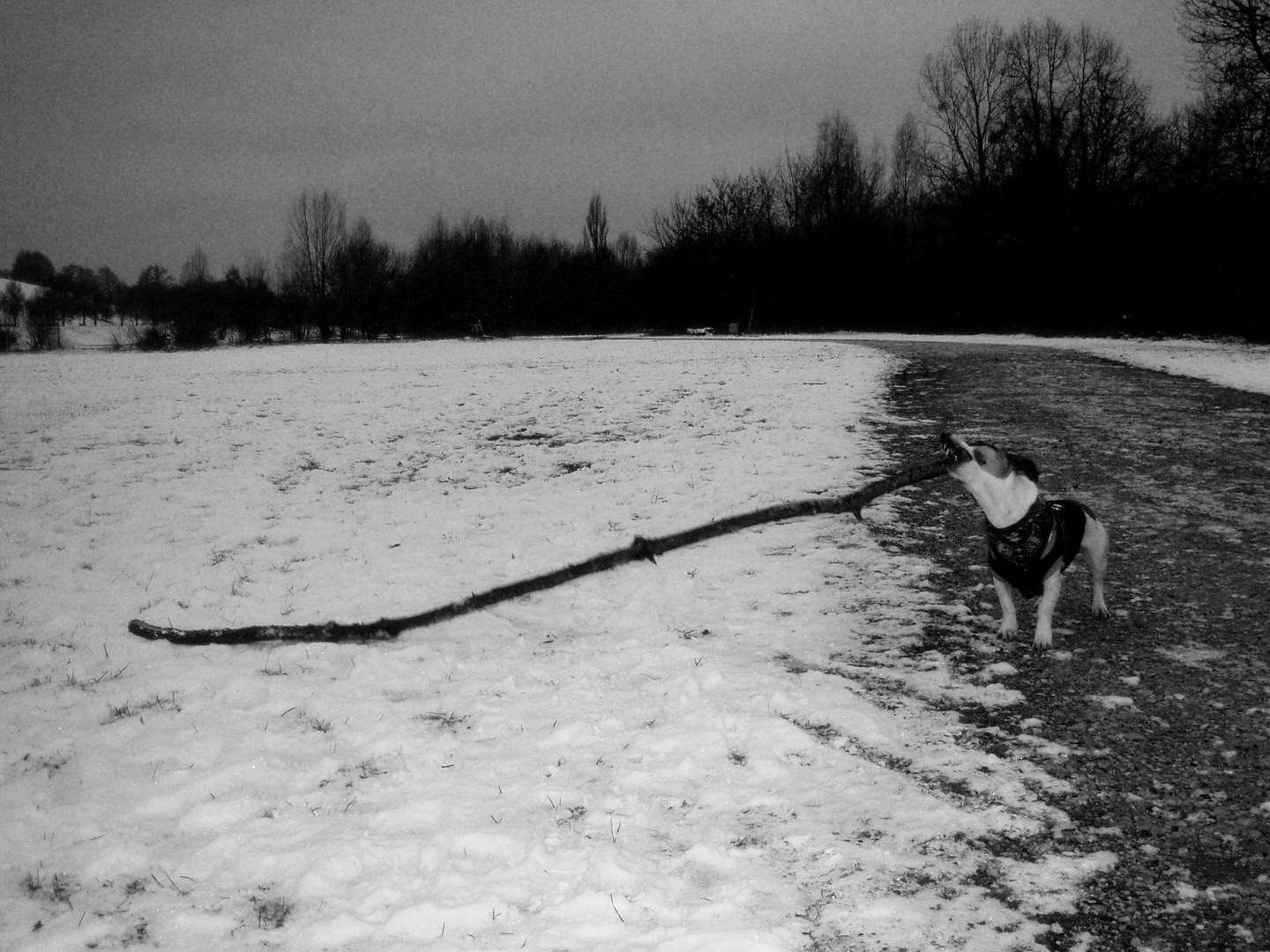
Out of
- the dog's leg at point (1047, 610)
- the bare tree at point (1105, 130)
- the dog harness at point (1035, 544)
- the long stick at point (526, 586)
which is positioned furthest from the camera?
the bare tree at point (1105, 130)

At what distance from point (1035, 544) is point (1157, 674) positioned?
87cm

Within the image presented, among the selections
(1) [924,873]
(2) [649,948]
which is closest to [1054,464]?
(1) [924,873]

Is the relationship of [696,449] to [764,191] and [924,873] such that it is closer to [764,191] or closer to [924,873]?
[924,873]

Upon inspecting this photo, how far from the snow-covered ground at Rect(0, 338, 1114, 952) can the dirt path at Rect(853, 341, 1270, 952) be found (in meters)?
0.19

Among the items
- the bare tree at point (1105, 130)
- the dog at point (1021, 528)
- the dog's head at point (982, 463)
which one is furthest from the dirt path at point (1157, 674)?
the bare tree at point (1105, 130)

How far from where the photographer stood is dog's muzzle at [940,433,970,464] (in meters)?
4.43

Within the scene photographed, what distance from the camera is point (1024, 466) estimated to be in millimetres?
4508

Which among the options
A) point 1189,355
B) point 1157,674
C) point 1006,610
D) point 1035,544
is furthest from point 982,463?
point 1189,355

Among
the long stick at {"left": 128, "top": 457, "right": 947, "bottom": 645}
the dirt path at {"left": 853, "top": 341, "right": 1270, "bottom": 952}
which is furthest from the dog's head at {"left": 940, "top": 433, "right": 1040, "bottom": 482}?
the dirt path at {"left": 853, "top": 341, "right": 1270, "bottom": 952}

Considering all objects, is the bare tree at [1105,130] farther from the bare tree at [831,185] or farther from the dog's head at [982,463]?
the dog's head at [982,463]

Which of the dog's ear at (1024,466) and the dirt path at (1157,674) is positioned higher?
the dog's ear at (1024,466)

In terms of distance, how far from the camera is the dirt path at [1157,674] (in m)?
2.60

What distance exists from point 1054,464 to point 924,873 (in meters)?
7.32

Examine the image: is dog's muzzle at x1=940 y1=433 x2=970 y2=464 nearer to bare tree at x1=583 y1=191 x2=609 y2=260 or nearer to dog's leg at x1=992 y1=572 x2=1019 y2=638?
dog's leg at x1=992 y1=572 x2=1019 y2=638
